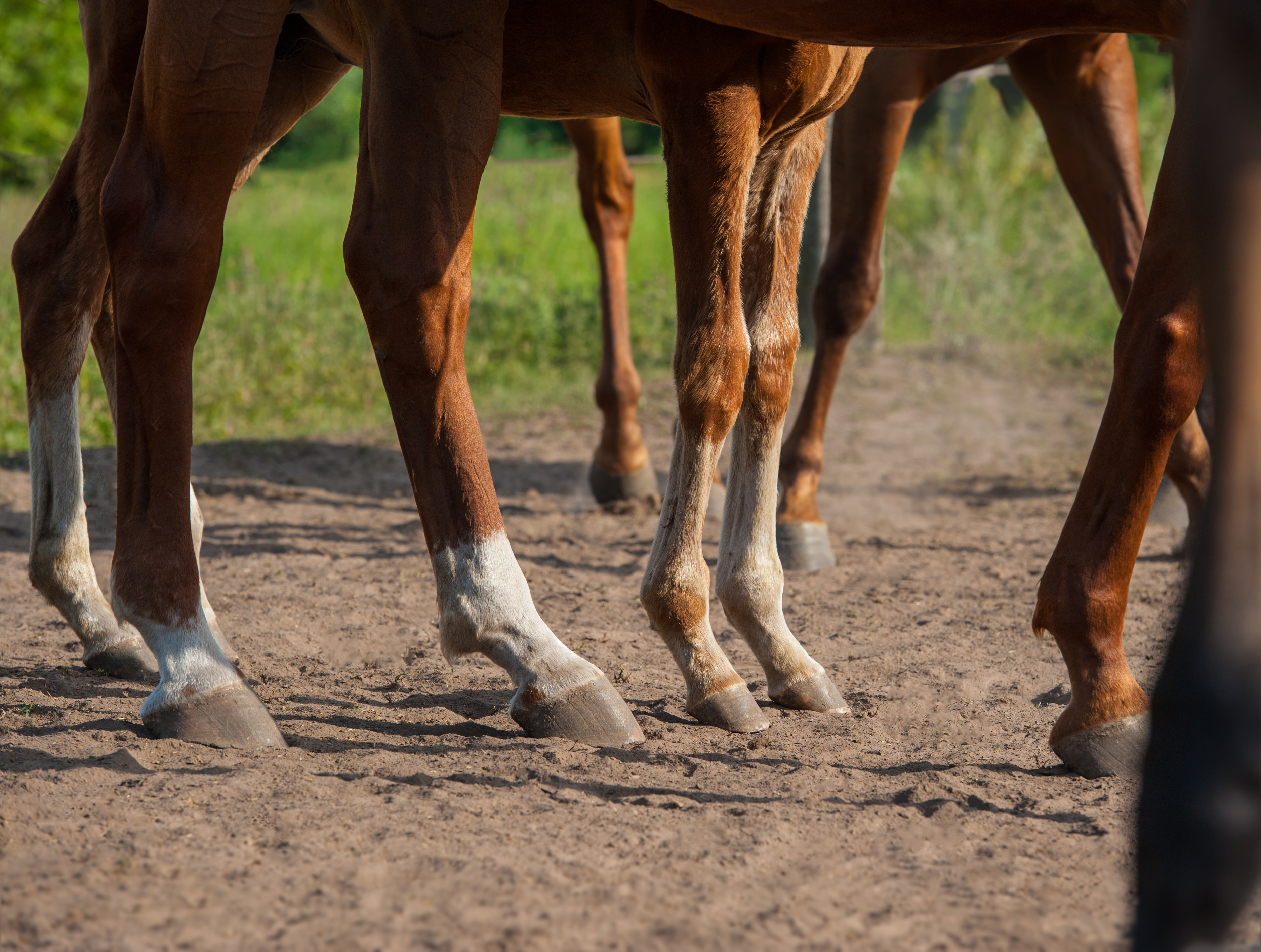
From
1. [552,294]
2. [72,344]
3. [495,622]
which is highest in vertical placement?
[552,294]

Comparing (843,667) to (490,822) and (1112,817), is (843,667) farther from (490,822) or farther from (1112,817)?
(490,822)

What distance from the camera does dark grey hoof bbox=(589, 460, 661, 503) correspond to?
5664 mm

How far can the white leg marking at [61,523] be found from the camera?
3182 millimetres

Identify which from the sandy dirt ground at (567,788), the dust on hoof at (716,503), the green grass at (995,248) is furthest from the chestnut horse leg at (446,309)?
the green grass at (995,248)

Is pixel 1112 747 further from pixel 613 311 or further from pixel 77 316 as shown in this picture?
pixel 613 311

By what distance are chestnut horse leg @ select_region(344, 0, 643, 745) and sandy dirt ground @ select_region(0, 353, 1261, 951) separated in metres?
0.18

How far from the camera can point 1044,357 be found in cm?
1012

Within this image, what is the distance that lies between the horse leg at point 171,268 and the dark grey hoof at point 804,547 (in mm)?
2402

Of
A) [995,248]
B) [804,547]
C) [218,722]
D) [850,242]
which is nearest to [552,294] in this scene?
[995,248]

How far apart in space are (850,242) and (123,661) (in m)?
3.18

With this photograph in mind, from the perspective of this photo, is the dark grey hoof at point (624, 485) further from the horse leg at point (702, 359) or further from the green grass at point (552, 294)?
the horse leg at point (702, 359)

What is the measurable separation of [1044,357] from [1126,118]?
615 centimetres

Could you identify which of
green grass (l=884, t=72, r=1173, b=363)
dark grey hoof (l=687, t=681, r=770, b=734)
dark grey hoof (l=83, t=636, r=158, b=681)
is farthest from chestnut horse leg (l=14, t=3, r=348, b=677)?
green grass (l=884, t=72, r=1173, b=363)

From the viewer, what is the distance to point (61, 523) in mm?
3186
